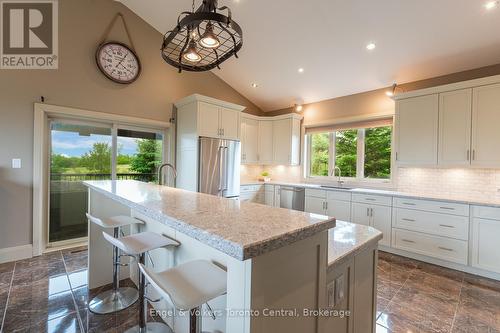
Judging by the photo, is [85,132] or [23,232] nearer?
[23,232]

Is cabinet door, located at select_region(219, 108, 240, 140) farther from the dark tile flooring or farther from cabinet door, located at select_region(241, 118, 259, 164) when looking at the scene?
the dark tile flooring

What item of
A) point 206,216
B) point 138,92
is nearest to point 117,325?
point 206,216

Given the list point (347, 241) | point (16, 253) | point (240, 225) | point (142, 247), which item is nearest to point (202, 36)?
point (240, 225)

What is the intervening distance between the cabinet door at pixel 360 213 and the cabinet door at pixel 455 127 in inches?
47.7

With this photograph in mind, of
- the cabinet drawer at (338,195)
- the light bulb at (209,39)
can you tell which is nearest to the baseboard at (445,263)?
the cabinet drawer at (338,195)

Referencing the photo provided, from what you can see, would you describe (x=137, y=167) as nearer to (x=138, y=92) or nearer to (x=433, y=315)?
(x=138, y=92)

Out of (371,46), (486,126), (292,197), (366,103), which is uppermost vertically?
(371,46)

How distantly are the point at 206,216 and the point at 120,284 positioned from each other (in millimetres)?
2231

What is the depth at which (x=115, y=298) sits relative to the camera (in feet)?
7.13

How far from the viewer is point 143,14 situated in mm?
3854

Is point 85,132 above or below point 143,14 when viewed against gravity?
below

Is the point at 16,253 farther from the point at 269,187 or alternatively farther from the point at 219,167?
the point at 269,187

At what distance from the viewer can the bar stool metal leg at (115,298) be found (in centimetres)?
207

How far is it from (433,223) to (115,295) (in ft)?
12.9
